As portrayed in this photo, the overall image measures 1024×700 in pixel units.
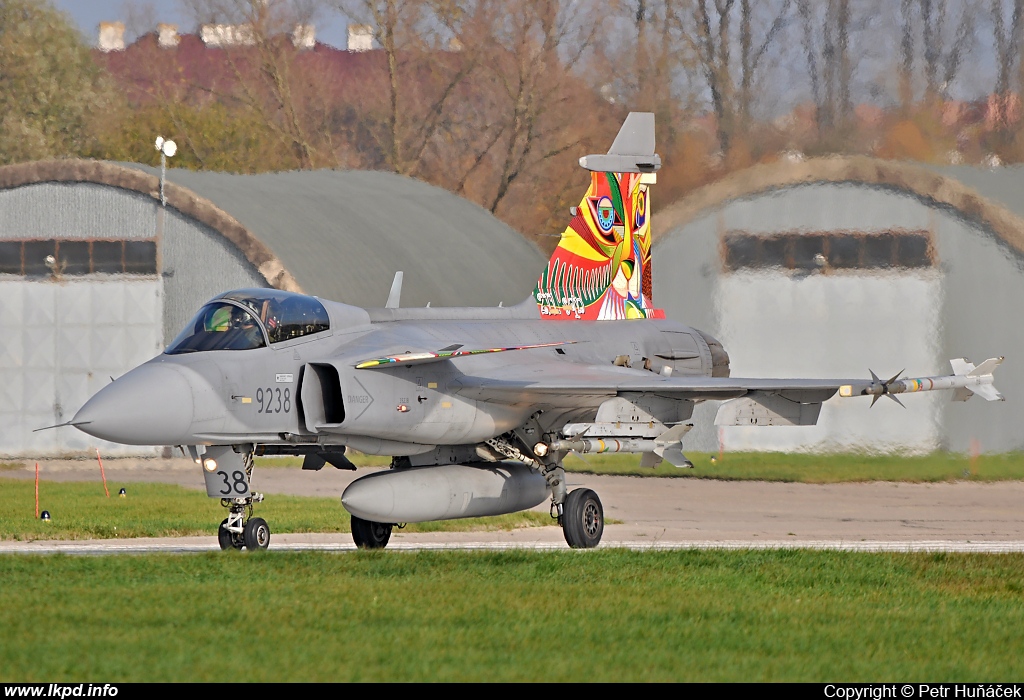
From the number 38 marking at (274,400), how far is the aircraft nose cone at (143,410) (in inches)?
29.5

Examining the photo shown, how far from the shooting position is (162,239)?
95.5 ft

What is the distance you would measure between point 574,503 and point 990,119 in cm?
1287

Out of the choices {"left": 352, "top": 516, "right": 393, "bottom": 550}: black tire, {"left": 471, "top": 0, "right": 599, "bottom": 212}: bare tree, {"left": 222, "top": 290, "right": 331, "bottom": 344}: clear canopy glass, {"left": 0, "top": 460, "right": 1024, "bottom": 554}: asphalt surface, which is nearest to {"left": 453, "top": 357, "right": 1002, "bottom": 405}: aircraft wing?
{"left": 222, "top": 290, "right": 331, "bottom": 344}: clear canopy glass

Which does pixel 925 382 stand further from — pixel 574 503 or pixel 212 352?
pixel 212 352

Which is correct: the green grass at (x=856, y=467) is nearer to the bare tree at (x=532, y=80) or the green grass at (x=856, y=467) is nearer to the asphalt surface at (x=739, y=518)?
the asphalt surface at (x=739, y=518)

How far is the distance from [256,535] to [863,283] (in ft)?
48.9

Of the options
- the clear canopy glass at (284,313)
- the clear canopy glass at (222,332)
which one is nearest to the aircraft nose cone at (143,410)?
the clear canopy glass at (222,332)

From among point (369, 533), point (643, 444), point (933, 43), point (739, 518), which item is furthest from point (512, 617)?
point (933, 43)

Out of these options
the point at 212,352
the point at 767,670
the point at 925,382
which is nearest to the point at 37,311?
the point at 212,352

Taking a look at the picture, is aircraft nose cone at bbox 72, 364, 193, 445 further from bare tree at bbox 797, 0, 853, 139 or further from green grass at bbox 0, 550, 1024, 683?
bare tree at bbox 797, 0, 853, 139

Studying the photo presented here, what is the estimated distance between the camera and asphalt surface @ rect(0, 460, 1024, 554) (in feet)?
53.6

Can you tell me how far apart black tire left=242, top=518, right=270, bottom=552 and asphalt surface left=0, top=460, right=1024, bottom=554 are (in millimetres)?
1614

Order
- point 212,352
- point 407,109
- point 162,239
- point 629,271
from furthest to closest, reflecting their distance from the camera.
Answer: point 407,109, point 162,239, point 629,271, point 212,352

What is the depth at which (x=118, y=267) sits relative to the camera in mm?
29484
